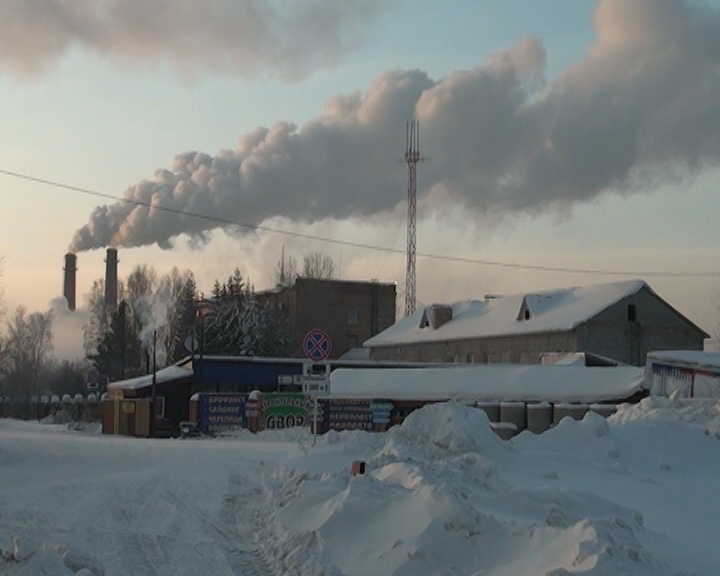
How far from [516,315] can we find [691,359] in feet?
119

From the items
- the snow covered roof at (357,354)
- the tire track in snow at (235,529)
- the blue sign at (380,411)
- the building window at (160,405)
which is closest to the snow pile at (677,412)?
the tire track in snow at (235,529)

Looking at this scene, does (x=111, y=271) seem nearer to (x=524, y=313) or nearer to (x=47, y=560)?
(x=524, y=313)

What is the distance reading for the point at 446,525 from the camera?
1002 cm

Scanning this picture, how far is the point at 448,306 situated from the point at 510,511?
65581 mm

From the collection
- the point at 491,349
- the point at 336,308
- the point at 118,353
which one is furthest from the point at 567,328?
the point at 118,353

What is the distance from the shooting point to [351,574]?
31.8 ft

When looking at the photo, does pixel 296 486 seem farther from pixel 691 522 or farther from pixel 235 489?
pixel 691 522

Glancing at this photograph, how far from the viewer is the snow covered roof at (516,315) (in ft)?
210

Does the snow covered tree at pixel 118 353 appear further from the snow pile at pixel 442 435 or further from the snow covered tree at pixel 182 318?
the snow pile at pixel 442 435

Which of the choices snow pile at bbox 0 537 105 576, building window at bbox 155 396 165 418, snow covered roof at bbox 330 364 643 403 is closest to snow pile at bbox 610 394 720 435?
snow covered roof at bbox 330 364 643 403

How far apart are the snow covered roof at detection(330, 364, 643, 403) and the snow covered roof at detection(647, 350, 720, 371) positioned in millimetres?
2595

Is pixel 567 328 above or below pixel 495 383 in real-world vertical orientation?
above

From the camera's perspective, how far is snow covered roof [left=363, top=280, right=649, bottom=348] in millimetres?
63906

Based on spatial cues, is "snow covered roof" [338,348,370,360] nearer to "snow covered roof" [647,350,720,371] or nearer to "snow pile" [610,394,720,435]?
"snow covered roof" [647,350,720,371]
